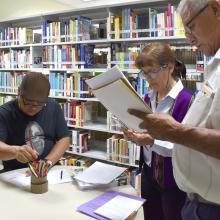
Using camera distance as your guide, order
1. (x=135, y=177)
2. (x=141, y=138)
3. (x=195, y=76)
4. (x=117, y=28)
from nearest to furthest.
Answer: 1. (x=141, y=138)
2. (x=195, y=76)
3. (x=135, y=177)
4. (x=117, y=28)

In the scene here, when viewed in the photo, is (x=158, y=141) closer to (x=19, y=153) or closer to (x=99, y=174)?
(x=99, y=174)

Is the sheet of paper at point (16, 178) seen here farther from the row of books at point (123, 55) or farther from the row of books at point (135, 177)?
the row of books at point (123, 55)

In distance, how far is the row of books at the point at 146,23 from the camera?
2.93m

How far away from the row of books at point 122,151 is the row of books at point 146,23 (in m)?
1.17

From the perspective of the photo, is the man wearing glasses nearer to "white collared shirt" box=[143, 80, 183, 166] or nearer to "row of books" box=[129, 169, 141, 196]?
"white collared shirt" box=[143, 80, 183, 166]

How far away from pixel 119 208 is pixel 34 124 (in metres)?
0.93

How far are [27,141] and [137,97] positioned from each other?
3.80 feet

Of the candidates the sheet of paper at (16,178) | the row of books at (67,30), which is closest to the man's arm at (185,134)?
the sheet of paper at (16,178)

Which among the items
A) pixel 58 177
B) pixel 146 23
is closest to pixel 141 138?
pixel 58 177

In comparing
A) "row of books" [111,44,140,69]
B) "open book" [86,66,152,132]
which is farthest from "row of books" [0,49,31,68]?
"open book" [86,66,152,132]

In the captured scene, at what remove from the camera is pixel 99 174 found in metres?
1.72

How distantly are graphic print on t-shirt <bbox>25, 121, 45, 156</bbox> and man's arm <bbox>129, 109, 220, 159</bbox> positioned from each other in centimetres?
117

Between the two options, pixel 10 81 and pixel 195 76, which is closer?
pixel 195 76

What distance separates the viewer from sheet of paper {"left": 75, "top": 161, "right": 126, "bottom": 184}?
163cm
